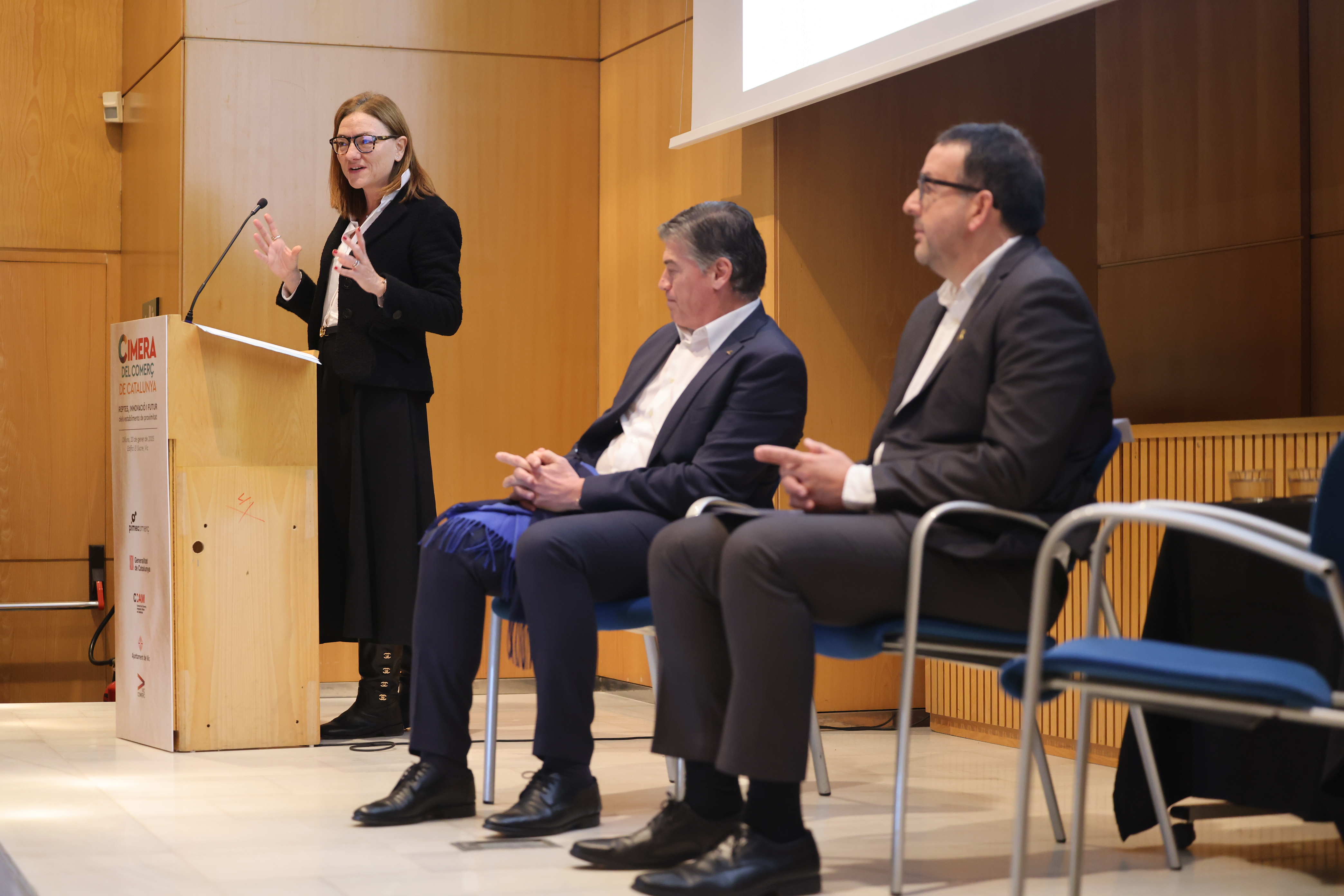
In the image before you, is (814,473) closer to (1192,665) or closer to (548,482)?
(548,482)

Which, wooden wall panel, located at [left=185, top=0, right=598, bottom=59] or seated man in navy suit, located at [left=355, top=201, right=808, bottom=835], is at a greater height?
wooden wall panel, located at [left=185, top=0, right=598, bottom=59]

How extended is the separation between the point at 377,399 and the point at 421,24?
1917 millimetres

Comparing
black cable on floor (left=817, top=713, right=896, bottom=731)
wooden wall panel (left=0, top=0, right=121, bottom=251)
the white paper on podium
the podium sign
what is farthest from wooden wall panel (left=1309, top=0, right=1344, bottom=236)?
wooden wall panel (left=0, top=0, right=121, bottom=251)

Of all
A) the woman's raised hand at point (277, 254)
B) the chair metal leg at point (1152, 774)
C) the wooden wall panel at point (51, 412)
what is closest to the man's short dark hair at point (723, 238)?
the chair metal leg at point (1152, 774)

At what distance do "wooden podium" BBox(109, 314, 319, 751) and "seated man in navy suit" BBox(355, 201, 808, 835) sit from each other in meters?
0.92

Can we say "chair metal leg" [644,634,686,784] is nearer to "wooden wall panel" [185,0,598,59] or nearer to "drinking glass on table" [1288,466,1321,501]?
"drinking glass on table" [1288,466,1321,501]

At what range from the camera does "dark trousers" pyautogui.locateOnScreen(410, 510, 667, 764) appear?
248cm

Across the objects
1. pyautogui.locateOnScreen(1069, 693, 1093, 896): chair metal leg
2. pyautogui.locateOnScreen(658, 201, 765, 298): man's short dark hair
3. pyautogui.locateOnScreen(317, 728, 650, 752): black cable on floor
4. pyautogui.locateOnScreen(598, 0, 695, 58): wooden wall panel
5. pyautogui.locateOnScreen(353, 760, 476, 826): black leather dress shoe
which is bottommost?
pyautogui.locateOnScreen(317, 728, 650, 752): black cable on floor

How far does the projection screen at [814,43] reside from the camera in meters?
3.19

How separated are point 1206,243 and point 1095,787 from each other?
5.64 feet

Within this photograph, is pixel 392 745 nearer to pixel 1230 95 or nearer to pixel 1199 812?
pixel 1199 812

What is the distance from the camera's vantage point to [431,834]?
8.29ft

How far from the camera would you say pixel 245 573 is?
352 cm

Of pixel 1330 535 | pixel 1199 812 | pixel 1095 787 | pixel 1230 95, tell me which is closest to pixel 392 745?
pixel 1095 787
